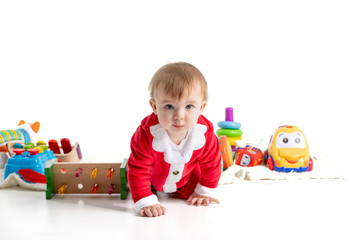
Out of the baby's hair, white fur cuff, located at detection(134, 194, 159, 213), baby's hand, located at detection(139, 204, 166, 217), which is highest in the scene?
the baby's hair

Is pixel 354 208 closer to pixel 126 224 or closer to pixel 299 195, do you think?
pixel 299 195

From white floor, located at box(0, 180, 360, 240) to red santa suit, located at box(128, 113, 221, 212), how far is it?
109 mm

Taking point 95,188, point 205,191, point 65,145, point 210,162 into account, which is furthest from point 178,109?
point 65,145

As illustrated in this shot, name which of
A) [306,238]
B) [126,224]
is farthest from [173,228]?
[306,238]

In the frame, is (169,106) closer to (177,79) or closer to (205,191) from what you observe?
(177,79)

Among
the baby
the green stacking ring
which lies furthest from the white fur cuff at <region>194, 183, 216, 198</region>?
the green stacking ring

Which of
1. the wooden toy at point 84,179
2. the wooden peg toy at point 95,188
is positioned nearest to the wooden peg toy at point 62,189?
the wooden toy at point 84,179

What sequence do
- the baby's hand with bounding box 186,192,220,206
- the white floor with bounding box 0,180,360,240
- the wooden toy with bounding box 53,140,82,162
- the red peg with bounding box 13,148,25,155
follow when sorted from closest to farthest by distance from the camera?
the white floor with bounding box 0,180,360,240 < the baby's hand with bounding box 186,192,220,206 < the red peg with bounding box 13,148,25,155 < the wooden toy with bounding box 53,140,82,162

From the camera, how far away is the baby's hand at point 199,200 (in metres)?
1.91

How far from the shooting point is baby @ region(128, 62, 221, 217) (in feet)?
5.40

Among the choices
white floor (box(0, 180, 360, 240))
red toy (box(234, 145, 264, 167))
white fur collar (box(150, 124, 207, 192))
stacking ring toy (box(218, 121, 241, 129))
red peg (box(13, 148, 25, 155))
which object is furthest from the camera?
stacking ring toy (box(218, 121, 241, 129))

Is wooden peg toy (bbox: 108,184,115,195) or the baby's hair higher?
the baby's hair

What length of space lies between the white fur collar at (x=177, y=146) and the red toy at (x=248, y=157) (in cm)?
70

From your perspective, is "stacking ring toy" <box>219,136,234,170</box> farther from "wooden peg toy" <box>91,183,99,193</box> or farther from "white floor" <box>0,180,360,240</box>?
"wooden peg toy" <box>91,183,99,193</box>
